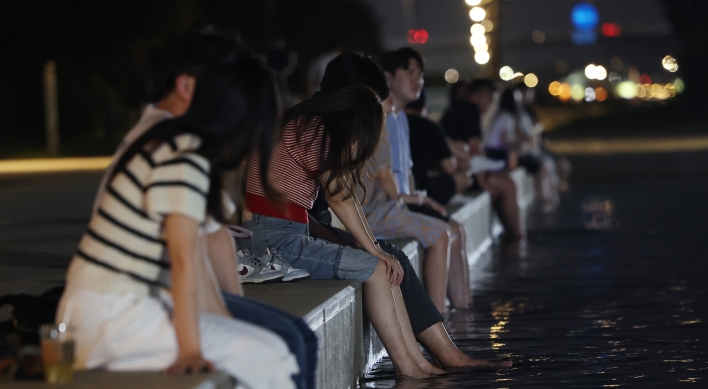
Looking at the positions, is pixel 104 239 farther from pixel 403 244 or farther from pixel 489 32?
pixel 489 32

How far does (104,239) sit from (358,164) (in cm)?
221

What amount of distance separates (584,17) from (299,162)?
63568 millimetres

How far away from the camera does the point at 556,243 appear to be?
41.5ft

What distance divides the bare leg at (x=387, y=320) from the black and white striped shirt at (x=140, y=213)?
6.81ft

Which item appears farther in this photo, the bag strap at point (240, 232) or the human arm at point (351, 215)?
the human arm at point (351, 215)

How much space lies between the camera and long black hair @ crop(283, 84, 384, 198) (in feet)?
18.9

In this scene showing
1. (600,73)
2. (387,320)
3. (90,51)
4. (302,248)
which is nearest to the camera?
(387,320)

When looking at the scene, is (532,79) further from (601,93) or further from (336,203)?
(336,203)

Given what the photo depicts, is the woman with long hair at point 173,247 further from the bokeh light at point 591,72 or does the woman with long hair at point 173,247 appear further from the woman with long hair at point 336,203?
the bokeh light at point 591,72

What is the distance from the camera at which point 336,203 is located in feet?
19.7

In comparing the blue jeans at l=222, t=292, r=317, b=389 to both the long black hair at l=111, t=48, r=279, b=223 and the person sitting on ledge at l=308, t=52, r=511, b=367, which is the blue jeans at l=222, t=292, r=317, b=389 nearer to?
the long black hair at l=111, t=48, r=279, b=223

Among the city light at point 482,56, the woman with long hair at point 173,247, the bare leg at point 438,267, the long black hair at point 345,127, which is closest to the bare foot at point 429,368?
the long black hair at point 345,127

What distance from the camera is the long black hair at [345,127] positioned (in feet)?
18.9

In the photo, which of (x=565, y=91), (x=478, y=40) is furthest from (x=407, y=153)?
(x=565, y=91)
